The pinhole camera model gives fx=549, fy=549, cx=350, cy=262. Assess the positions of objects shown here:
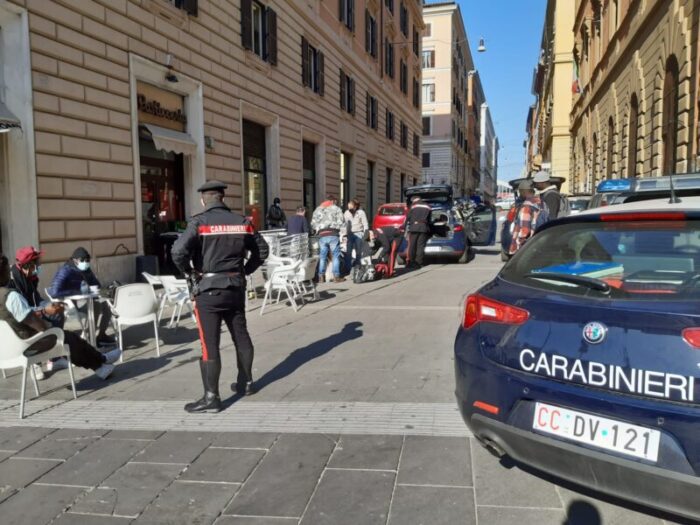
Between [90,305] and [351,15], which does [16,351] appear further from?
[351,15]

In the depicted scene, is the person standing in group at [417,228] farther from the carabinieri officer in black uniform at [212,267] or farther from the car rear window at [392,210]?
the carabinieri officer in black uniform at [212,267]

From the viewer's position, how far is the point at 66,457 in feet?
11.3

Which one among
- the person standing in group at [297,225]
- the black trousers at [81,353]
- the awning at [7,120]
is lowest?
the black trousers at [81,353]

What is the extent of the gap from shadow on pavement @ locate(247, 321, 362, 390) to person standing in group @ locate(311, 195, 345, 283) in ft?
12.8

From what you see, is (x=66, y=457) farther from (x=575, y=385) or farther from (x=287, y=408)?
(x=575, y=385)

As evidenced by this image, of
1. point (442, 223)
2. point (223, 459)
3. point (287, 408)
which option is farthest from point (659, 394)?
point (442, 223)

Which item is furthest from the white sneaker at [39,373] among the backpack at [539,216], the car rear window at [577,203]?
the car rear window at [577,203]

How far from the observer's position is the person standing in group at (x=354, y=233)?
11.5 meters

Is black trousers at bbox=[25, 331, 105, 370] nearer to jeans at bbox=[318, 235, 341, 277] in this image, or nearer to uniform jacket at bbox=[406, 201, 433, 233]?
jeans at bbox=[318, 235, 341, 277]

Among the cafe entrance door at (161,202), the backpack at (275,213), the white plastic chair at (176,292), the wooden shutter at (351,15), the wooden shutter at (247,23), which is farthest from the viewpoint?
the wooden shutter at (351,15)

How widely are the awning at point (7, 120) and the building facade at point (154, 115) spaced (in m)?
0.02

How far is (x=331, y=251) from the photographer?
11.2 meters

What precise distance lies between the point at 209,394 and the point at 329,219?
6.87 m

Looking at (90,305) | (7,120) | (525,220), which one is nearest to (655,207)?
(525,220)
